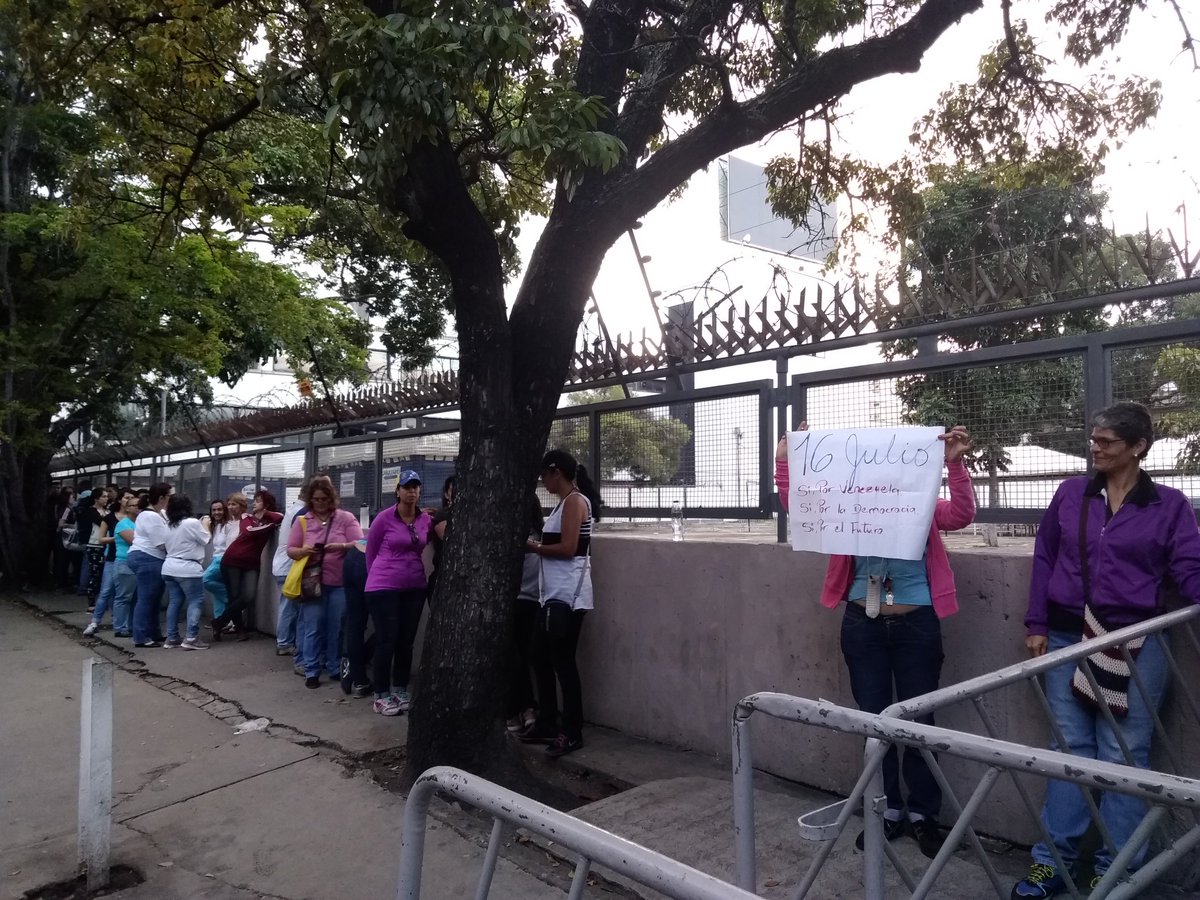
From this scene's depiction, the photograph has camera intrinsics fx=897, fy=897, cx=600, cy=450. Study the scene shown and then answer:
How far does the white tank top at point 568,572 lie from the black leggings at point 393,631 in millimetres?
1649

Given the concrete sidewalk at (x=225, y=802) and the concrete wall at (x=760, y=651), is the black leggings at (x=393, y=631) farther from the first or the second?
the concrete wall at (x=760, y=651)

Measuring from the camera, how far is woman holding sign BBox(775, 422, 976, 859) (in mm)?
3900

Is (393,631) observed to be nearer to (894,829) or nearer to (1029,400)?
(894,829)

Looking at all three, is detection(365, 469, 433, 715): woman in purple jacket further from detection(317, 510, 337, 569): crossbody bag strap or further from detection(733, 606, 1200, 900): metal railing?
detection(733, 606, 1200, 900): metal railing

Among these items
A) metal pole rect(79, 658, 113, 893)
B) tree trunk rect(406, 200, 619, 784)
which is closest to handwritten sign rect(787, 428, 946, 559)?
tree trunk rect(406, 200, 619, 784)

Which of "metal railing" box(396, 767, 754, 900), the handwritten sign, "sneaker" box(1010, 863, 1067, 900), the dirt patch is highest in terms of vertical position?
the handwritten sign

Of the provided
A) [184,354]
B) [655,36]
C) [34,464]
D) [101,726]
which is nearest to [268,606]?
[184,354]

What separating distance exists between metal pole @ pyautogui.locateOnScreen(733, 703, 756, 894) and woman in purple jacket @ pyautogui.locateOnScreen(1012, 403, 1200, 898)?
5.18 ft

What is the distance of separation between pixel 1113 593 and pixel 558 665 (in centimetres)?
328

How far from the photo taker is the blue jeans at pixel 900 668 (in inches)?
154

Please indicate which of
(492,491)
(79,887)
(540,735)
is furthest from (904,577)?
(79,887)

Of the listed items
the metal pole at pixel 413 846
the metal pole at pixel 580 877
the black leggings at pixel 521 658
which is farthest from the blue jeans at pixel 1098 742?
the black leggings at pixel 521 658

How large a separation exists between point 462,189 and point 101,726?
327 centimetres

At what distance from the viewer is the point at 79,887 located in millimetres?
4000
